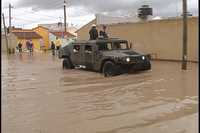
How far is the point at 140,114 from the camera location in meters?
8.74

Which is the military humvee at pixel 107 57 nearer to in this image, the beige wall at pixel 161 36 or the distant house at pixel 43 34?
the beige wall at pixel 161 36

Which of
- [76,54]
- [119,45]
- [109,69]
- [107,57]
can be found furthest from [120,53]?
[76,54]

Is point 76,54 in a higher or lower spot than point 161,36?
lower

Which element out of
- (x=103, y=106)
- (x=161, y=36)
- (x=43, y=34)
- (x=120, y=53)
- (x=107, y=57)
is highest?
(x=43, y=34)

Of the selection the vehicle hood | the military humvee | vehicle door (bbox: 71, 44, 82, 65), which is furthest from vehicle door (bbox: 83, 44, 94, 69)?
the vehicle hood

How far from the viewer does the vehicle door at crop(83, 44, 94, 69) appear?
18562 millimetres

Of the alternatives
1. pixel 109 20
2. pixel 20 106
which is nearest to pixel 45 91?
pixel 20 106

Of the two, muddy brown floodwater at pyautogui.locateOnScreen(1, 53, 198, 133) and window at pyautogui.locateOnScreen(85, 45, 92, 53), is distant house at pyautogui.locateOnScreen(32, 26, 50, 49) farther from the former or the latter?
muddy brown floodwater at pyautogui.locateOnScreen(1, 53, 198, 133)

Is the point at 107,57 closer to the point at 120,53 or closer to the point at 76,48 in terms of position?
the point at 120,53

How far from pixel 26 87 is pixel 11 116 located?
5.40m

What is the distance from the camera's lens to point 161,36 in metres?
26.4

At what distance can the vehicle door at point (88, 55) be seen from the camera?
→ 18562 mm

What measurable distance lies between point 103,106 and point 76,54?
34.1 feet

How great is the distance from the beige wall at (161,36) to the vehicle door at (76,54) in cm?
711
